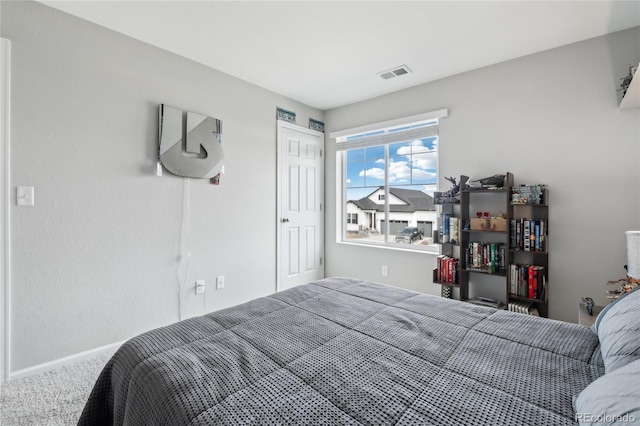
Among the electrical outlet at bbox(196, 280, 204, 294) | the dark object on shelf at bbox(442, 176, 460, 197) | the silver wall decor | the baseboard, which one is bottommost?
the baseboard

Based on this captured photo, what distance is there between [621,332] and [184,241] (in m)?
2.84

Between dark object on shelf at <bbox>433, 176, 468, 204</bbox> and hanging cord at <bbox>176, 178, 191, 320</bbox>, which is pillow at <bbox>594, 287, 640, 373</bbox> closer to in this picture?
dark object on shelf at <bbox>433, 176, 468, 204</bbox>

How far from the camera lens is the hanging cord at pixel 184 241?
2.71m

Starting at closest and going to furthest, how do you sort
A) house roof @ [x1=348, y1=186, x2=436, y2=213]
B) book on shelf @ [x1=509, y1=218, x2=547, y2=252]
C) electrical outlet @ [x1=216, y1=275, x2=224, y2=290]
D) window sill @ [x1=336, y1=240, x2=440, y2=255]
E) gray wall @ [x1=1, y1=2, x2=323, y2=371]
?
gray wall @ [x1=1, y1=2, x2=323, y2=371], book on shelf @ [x1=509, y1=218, x2=547, y2=252], electrical outlet @ [x1=216, y1=275, x2=224, y2=290], window sill @ [x1=336, y1=240, x2=440, y2=255], house roof @ [x1=348, y1=186, x2=436, y2=213]

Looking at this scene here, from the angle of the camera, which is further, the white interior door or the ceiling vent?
the white interior door

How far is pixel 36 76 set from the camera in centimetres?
197

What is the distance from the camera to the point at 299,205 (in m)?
3.84

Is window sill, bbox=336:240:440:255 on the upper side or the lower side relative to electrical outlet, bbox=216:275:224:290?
upper

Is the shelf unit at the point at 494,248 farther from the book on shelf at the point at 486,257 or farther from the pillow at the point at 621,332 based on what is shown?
the pillow at the point at 621,332

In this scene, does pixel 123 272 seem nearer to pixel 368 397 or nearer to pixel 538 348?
pixel 368 397

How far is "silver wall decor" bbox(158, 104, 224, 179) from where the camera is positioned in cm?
255

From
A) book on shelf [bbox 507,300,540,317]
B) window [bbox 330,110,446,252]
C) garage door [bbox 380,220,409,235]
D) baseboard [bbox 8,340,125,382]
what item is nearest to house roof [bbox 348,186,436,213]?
window [bbox 330,110,446,252]

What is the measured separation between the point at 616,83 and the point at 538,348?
2399mm

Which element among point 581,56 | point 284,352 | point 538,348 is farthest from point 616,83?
point 284,352
